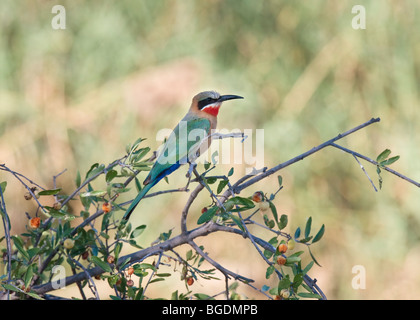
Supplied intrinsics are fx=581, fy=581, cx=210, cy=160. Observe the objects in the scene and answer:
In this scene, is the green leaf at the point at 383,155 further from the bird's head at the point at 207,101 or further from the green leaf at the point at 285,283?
the bird's head at the point at 207,101

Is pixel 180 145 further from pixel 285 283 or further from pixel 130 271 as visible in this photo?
pixel 285 283

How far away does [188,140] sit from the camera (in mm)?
2510

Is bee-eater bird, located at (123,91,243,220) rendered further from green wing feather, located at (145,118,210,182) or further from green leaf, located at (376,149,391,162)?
green leaf, located at (376,149,391,162)

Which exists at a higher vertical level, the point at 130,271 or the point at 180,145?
Result: the point at 180,145

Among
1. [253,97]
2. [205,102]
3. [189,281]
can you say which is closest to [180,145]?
[205,102]

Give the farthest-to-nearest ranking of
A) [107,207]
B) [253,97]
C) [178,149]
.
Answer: [253,97] < [178,149] < [107,207]

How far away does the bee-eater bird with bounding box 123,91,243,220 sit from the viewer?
7.45ft

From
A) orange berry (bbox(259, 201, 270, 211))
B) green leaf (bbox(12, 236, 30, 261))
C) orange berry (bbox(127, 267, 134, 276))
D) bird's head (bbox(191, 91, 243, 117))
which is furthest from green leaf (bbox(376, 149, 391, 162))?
bird's head (bbox(191, 91, 243, 117))

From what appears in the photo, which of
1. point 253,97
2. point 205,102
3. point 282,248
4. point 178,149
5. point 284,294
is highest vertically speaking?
point 253,97

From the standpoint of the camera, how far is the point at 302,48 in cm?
417

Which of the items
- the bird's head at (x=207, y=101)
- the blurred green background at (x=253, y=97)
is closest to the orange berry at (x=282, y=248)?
the bird's head at (x=207, y=101)

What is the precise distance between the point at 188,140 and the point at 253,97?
1.67 meters

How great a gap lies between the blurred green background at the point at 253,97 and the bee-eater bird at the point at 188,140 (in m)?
1.09

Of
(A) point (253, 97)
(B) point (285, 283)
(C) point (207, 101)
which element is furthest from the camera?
(A) point (253, 97)
